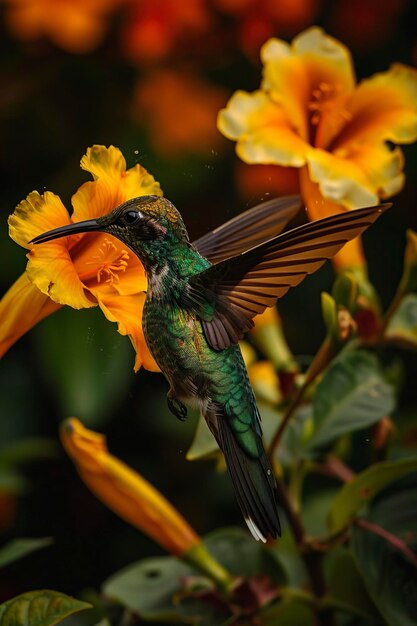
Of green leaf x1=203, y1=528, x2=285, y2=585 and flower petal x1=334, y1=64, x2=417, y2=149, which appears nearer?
flower petal x1=334, y1=64, x2=417, y2=149

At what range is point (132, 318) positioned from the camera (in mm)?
600

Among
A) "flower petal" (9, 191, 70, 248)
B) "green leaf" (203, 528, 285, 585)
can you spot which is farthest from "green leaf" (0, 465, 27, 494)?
"flower petal" (9, 191, 70, 248)

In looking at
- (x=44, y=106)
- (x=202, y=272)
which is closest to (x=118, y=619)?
(x=202, y=272)

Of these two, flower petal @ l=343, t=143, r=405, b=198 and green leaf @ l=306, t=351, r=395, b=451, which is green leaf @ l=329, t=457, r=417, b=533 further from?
flower petal @ l=343, t=143, r=405, b=198

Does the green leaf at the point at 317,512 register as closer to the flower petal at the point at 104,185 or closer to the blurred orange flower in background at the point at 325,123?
the blurred orange flower in background at the point at 325,123

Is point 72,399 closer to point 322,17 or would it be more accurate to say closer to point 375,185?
point 375,185

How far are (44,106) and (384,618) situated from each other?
1.10 meters

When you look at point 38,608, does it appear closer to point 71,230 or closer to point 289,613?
point 71,230

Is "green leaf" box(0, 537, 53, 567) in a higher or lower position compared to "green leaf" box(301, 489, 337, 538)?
higher

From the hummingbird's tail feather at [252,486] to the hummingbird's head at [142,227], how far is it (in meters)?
0.12

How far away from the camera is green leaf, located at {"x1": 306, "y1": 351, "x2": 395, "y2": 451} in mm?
1068

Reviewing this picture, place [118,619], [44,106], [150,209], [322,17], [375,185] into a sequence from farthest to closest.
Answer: [322,17], [44,106], [118,619], [375,185], [150,209]

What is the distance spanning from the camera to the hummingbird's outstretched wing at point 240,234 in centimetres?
67

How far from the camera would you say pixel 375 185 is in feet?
2.94
